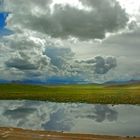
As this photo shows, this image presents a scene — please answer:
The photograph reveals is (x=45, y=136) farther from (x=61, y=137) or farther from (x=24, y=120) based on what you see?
(x=24, y=120)

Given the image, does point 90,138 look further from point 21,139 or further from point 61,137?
point 21,139

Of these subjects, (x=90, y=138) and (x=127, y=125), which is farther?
(x=127, y=125)

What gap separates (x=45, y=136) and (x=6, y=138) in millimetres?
3219

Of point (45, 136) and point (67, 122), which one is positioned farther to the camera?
point (67, 122)

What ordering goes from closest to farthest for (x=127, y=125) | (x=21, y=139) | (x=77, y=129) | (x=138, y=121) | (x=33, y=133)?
(x=21, y=139) → (x=33, y=133) → (x=77, y=129) → (x=127, y=125) → (x=138, y=121)

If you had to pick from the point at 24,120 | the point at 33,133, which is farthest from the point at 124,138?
the point at 24,120

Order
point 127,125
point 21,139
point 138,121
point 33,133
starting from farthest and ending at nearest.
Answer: point 138,121 < point 127,125 < point 33,133 < point 21,139

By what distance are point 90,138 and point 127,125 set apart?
518 inches

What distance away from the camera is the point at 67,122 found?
45.7m

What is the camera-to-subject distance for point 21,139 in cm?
3112

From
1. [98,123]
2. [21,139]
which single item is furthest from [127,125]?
[21,139]

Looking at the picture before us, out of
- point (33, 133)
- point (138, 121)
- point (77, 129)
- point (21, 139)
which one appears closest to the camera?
point (21, 139)

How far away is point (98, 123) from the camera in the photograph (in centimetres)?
4522

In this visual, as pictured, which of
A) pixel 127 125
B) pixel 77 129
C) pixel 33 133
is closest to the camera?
pixel 33 133
